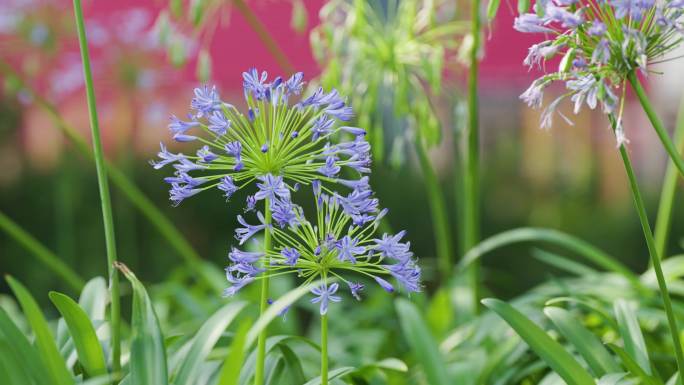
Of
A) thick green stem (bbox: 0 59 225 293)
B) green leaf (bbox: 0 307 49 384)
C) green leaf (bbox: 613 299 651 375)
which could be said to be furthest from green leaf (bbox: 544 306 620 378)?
thick green stem (bbox: 0 59 225 293)

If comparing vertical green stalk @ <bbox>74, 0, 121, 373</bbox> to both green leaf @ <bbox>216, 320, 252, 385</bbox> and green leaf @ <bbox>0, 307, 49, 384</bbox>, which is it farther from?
green leaf @ <bbox>216, 320, 252, 385</bbox>

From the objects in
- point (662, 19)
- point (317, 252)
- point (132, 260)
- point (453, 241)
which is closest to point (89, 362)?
point (317, 252)

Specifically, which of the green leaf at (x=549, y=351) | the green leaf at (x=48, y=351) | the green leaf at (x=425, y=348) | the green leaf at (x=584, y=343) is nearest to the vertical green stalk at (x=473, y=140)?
the green leaf at (x=425, y=348)

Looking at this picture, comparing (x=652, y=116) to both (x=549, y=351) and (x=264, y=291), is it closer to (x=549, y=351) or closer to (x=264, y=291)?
(x=549, y=351)

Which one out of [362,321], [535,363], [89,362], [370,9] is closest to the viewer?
[89,362]

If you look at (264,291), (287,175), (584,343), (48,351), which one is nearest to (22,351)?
(48,351)

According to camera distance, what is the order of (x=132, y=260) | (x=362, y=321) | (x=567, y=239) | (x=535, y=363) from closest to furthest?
(x=535, y=363) < (x=567, y=239) < (x=362, y=321) < (x=132, y=260)

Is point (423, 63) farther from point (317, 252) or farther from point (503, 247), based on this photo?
point (503, 247)
